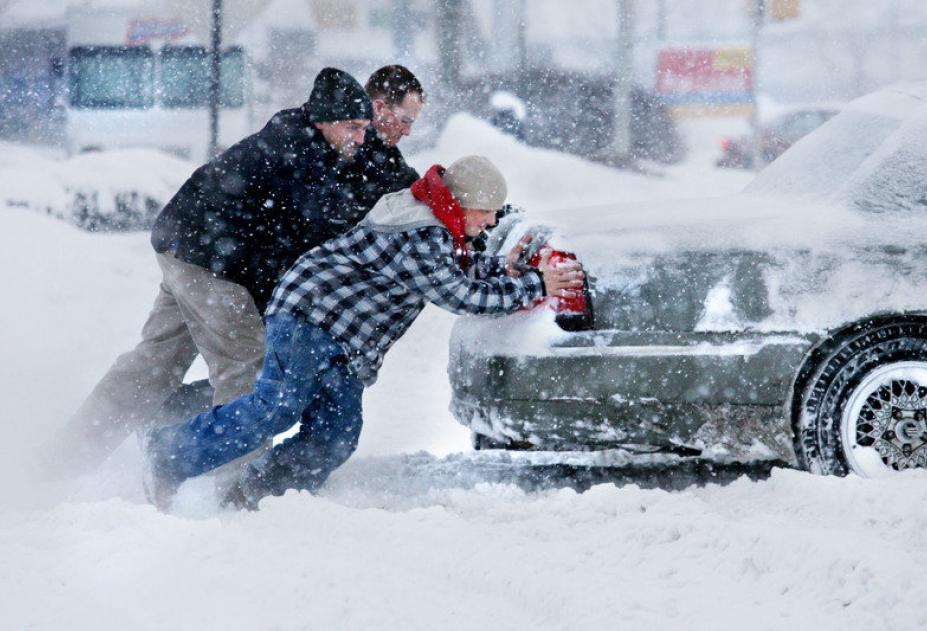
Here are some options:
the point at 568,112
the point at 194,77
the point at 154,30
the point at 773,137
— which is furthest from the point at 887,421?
the point at 568,112

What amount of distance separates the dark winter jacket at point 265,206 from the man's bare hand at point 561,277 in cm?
90

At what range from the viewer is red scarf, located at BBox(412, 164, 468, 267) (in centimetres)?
438

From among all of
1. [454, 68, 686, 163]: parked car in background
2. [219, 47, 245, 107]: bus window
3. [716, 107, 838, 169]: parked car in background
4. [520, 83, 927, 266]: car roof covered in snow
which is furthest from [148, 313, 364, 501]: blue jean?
[454, 68, 686, 163]: parked car in background

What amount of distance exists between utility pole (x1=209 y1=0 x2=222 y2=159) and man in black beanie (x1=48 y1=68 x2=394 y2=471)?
15.2 meters

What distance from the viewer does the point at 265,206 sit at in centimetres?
494

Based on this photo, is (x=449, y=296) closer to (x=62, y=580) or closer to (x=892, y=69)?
(x=62, y=580)

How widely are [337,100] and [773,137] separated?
22.5m

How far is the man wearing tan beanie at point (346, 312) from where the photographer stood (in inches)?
173

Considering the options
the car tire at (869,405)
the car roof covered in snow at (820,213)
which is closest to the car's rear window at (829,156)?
the car roof covered in snow at (820,213)

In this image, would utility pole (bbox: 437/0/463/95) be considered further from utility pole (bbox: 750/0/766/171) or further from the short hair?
the short hair

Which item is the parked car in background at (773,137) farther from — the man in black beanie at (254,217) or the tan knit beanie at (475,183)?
the tan knit beanie at (475,183)

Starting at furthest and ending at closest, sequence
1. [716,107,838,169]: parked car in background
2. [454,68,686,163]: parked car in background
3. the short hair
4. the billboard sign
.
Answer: the billboard sign → [454,68,686,163]: parked car in background → [716,107,838,169]: parked car in background → the short hair

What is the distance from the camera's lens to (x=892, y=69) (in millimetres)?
32688

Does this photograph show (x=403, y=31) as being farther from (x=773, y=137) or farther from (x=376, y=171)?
(x=376, y=171)
